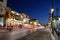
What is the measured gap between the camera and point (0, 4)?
226 ft

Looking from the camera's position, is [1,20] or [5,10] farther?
[5,10]

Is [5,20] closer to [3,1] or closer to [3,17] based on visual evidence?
[3,17]

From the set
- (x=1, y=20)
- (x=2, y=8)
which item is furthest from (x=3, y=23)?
(x=2, y=8)

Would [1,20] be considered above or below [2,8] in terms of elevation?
below

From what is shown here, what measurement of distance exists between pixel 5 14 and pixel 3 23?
611cm

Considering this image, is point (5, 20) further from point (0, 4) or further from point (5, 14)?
point (0, 4)

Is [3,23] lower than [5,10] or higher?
lower

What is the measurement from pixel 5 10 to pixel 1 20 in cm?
663

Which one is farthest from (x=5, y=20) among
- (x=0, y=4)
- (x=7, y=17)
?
(x=0, y=4)

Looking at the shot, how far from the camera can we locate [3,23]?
70.6m

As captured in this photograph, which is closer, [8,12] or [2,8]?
[2,8]

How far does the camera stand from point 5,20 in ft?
241

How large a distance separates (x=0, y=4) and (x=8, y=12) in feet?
29.6

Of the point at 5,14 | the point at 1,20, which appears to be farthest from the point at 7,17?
the point at 1,20
